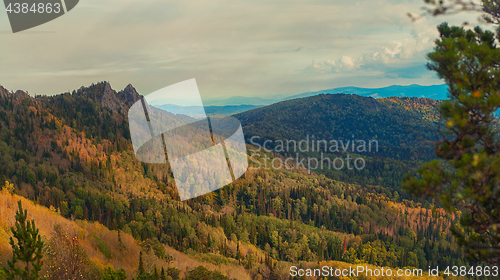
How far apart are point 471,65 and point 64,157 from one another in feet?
521

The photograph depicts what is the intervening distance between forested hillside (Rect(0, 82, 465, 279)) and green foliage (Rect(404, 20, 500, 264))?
50615 mm

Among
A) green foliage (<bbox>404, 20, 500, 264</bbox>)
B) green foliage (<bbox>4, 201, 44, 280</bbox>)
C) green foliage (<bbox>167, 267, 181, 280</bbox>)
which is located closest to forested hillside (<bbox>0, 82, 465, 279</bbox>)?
green foliage (<bbox>167, 267, 181, 280</bbox>)

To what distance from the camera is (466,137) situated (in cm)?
1145

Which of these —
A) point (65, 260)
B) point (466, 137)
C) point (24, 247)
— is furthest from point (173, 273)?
point (466, 137)

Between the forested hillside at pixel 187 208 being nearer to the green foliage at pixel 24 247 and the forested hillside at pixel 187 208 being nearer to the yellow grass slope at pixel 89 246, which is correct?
the yellow grass slope at pixel 89 246

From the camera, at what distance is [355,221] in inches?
6191

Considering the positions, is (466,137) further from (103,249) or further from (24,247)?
(103,249)

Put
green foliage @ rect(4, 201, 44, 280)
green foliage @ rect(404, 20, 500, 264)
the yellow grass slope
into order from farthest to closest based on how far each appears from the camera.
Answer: the yellow grass slope, green foliage @ rect(4, 201, 44, 280), green foliage @ rect(404, 20, 500, 264)

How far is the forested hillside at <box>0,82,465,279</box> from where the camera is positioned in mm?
93312

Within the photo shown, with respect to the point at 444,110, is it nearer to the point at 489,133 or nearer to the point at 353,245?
the point at 489,133

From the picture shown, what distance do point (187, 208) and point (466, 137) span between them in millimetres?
125086

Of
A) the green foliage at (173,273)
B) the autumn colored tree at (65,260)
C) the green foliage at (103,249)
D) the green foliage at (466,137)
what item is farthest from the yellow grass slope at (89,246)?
Result: the green foliage at (466,137)

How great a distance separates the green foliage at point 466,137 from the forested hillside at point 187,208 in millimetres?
50615

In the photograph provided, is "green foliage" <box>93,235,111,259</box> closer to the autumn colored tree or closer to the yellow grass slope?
the yellow grass slope
